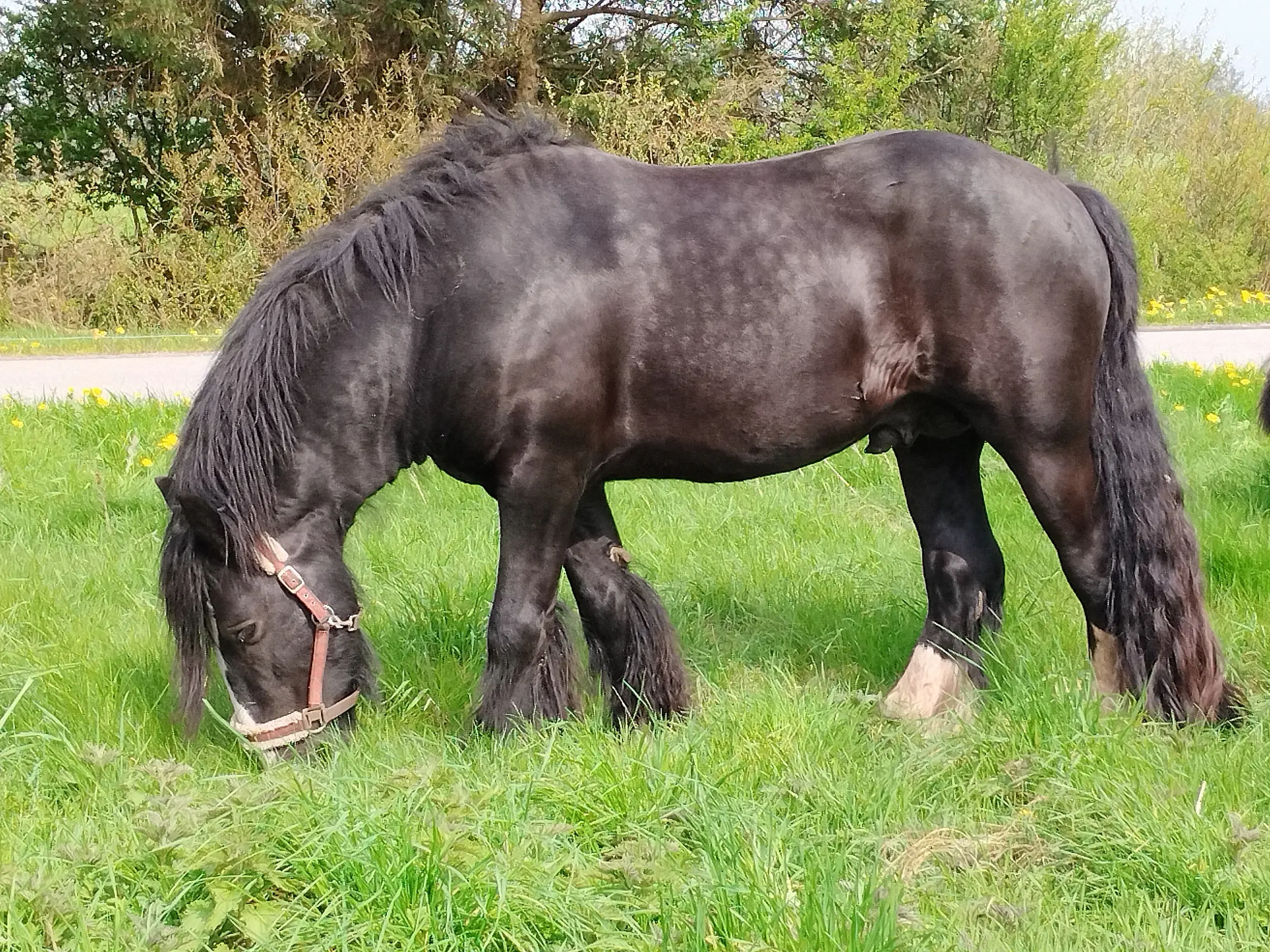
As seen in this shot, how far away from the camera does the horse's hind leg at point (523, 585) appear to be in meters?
2.86

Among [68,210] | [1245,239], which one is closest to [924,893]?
[68,210]

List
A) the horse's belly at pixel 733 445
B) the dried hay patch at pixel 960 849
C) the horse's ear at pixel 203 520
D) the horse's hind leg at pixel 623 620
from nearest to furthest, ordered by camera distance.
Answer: the dried hay patch at pixel 960 849 → the horse's ear at pixel 203 520 → the horse's belly at pixel 733 445 → the horse's hind leg at pixel 623 620

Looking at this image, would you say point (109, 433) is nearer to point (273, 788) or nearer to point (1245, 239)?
point (273, 788)

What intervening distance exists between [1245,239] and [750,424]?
52.7ft

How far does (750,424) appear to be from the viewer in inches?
118

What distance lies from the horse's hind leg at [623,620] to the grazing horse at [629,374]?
0.61 ft

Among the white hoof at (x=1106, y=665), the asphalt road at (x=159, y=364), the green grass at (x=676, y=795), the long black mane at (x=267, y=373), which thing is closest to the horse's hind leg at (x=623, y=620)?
the green grass at (x=676, y=795)

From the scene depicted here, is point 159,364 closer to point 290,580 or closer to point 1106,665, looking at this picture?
point 290,580

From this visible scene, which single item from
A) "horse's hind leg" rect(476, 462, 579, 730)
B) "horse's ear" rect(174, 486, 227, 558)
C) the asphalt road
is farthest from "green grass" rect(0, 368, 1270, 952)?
the asphalt road

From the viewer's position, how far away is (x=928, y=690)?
11.2ft

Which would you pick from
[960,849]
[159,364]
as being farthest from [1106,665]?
[159,364]

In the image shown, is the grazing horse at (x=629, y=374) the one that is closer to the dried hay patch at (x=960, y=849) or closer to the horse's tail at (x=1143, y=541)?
the horse's tail at (x=1143, y=541)

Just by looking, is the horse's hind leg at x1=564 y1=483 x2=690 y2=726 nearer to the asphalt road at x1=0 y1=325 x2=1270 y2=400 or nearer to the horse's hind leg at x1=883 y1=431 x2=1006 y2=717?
the horse's hind leg at x1=883 y1=431 x2=1006 y2=717

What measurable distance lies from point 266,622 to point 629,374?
1.18 meters
